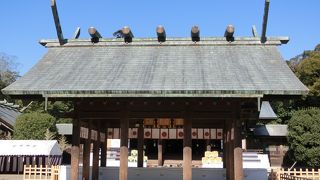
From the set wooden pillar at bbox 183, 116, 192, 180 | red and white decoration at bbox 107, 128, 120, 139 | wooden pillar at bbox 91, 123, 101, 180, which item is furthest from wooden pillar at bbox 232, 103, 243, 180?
red and white decoration at bbox 107, 128, 120, 139

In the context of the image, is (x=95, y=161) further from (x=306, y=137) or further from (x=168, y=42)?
(x=306, y=137)

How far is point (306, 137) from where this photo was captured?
29609 millimetres

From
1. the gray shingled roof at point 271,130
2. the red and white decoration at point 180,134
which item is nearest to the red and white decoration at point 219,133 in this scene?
the red and white decoration at point 180,134

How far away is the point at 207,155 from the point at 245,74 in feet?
45.0

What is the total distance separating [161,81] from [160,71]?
1009 mm

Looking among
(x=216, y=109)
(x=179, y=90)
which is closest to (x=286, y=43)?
(x=216, y=109)

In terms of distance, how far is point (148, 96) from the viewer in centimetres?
1262

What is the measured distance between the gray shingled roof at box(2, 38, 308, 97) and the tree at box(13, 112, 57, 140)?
1777 cm

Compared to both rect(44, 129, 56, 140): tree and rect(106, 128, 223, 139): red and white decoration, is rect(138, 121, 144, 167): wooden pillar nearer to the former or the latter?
rect(106, 128, 223, 139): red and white decoration

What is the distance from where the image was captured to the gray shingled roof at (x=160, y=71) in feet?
41.5

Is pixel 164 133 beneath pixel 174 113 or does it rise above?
beneath

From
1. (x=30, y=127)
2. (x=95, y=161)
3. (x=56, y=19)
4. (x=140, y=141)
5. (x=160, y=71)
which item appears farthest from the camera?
(x=30, y=127)

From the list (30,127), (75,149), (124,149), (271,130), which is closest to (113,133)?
(75,149)

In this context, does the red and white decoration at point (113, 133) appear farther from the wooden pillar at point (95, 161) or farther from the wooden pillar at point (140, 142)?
the wooden pillar at point (95, 161)
